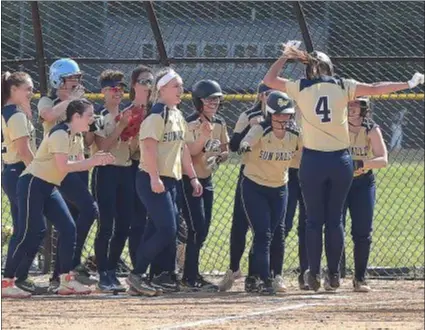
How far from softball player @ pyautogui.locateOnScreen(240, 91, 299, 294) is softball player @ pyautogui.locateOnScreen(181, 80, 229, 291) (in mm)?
358

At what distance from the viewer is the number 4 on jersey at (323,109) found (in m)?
9.78

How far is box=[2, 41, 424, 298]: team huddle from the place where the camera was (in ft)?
32.4

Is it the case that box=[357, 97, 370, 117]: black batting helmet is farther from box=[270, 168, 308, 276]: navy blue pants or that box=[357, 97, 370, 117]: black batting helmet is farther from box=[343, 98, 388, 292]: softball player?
box=[270, 168, 308, 276]: navy blue pants

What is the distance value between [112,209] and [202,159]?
88 cm

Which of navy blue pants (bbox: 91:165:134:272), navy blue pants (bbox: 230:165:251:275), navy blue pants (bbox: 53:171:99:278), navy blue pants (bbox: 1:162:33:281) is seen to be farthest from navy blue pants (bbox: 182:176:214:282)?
navy blue pants (bbox: 1:162:33:281)

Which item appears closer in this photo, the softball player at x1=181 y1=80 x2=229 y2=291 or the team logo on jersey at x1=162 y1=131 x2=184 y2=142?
the team logo on jersey at x1=162 y1=131 x2=184 y2=142

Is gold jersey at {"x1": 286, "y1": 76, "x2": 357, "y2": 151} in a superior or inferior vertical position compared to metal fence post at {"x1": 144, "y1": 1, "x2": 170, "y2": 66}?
inferior

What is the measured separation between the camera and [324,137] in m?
9.76

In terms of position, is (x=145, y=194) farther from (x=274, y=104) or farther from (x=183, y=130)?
(x=274, y=104)

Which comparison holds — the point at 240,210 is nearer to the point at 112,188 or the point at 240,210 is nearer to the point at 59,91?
the point at 112,188

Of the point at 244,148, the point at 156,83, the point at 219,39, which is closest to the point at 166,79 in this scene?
the point at 156,83

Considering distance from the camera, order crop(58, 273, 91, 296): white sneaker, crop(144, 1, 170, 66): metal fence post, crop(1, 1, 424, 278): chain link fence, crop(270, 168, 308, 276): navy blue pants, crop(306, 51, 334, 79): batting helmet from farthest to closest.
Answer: crop(1, 1, 424, 278): chain link fence < crop(144, 1, 170, 66): metal fence post < crop(270, 168, 308, 276): navy blue pants < crop(58, 273, 91, 296): white sneaker < crop(306, 51, 334, 79): batting helmet

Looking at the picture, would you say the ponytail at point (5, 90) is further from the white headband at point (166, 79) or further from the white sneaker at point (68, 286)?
the white sneaker at point (68, 286)

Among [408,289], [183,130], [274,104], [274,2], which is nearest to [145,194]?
[183,130]
